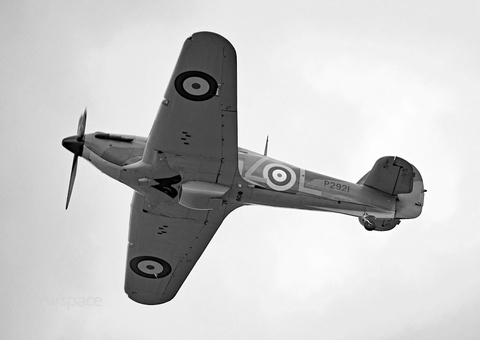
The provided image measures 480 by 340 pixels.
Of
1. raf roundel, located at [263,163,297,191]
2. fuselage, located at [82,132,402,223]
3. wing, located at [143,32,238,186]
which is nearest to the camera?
wing, located at [143,32,238,186]

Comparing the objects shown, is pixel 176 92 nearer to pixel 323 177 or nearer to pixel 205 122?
pixel 205 122

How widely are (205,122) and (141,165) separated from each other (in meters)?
1.93

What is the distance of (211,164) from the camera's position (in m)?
15.0

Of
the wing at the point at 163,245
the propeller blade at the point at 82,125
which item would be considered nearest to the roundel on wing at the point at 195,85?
the propeller blade at the point at 82,125

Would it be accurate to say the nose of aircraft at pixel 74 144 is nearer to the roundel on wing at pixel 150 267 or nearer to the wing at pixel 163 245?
the wing at pixel 163 245

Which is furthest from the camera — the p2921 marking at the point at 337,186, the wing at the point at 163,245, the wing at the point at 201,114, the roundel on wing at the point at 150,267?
the roundel on wing at the point at 150,267

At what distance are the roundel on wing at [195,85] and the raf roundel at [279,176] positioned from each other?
287cm

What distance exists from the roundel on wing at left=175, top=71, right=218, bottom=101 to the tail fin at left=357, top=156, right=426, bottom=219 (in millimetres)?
5194

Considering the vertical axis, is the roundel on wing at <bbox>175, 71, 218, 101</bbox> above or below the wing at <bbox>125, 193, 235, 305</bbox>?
above

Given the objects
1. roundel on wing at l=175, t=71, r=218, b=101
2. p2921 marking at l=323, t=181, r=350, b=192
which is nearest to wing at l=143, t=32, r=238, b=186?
roundel on wing at l=175, t=71, r=218, b=101

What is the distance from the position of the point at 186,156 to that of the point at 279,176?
256 cm

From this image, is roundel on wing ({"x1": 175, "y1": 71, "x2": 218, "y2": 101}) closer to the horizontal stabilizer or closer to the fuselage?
the fuselage

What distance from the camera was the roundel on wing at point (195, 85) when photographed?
13719mm

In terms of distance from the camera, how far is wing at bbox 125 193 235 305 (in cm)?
1662
